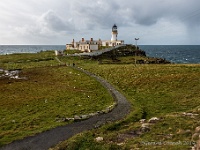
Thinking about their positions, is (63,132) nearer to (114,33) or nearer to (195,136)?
(195,136)

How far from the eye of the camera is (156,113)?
95.5ft

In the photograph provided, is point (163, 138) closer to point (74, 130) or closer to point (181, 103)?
point (74, 130)

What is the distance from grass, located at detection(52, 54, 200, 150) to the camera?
59.3ft

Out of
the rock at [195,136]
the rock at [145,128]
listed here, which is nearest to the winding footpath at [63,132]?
the rock at [145,128]

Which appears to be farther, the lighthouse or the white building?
the white building

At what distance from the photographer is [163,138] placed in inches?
719

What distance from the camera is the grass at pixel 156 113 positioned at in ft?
59.3

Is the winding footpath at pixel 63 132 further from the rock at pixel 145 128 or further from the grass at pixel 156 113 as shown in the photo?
the rock at pixel 145 128

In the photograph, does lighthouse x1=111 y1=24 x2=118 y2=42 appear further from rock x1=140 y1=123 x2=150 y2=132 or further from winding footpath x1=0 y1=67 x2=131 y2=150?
rock x1=140 y1=123 x2=150 y2=132

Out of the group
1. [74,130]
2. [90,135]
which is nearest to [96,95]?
[74,130]

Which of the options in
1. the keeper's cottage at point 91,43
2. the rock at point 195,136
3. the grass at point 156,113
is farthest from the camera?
the keeper's cottage at point 91,43

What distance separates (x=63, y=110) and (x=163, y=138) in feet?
53.3

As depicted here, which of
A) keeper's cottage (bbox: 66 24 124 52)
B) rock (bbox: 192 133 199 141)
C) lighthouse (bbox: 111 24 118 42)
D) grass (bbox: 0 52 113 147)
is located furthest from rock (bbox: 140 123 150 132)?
lighthouse (bbox: 111 24 118 42)

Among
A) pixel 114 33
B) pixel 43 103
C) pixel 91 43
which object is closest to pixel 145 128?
pixel 43 103
